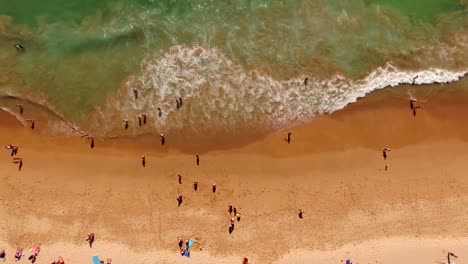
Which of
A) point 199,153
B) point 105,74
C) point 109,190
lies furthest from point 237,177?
point 105,74

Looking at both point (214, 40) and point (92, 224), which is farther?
point (214, 40)

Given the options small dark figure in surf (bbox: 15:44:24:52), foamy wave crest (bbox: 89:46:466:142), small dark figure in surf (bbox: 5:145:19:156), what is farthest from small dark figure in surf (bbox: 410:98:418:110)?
small dark figure in surf (bbox: 15:44:24:52)

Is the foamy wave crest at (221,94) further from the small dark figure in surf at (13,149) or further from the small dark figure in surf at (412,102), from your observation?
the small dark figure in surf at (13,149)

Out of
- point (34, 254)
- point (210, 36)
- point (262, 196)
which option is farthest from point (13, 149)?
point (262, 196)

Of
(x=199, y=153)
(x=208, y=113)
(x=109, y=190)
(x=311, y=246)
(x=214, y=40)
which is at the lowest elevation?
(x=311, y=246)

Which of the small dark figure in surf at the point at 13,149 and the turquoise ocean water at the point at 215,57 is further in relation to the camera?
the turquoise ocean water at the point at 215,57

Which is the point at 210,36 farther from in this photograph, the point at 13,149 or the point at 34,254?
the point at 34,254

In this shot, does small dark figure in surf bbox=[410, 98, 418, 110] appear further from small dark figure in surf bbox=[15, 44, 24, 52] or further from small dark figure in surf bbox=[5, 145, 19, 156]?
small dark figure in surf bbox=[15, 44, 24, 52]

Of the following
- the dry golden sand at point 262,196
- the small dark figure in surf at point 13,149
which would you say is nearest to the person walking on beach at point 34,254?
the dry golden sand at point 262,196

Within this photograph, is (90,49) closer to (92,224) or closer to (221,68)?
(221,68)
